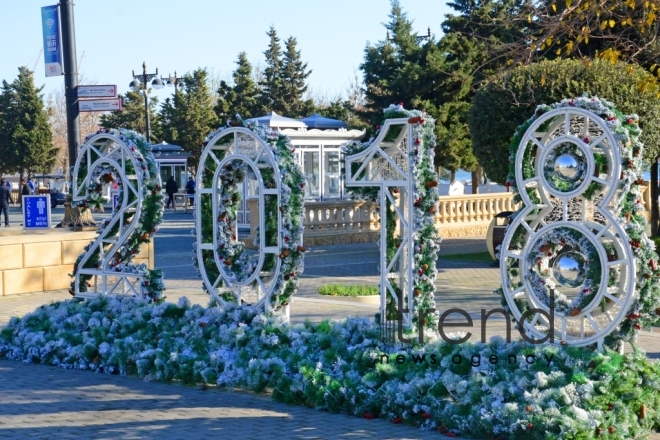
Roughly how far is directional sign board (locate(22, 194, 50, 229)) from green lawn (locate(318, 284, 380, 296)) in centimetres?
583

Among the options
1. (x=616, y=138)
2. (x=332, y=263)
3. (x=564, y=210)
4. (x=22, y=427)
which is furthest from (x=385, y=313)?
(x=332, y=263)

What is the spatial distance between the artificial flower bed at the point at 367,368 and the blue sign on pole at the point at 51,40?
8.43 metres

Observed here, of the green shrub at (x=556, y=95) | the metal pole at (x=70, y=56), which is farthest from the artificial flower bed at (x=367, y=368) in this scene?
the green shrub at (x=556, y=95)

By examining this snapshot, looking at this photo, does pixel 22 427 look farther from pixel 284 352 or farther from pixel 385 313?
pixel 385 313

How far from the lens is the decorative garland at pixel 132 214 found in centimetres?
1162

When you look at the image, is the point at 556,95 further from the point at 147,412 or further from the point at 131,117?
the point at 131,117

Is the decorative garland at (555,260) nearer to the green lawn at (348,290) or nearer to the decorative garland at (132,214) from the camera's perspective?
the decorative garland at (132,214)

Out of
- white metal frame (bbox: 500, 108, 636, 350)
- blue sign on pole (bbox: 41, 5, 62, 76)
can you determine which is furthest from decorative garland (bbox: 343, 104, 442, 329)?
blue sign on pole (bbox: 41, 5, 62, 76)

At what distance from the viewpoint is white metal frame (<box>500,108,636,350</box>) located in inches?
301

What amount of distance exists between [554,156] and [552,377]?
193cm

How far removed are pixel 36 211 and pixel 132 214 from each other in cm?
665

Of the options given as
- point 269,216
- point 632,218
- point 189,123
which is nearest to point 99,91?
point 269,216

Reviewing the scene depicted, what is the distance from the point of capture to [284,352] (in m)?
9.15

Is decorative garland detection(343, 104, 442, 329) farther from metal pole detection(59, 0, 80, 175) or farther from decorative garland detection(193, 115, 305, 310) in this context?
metal pole detection(59, 0, 80, 175)
